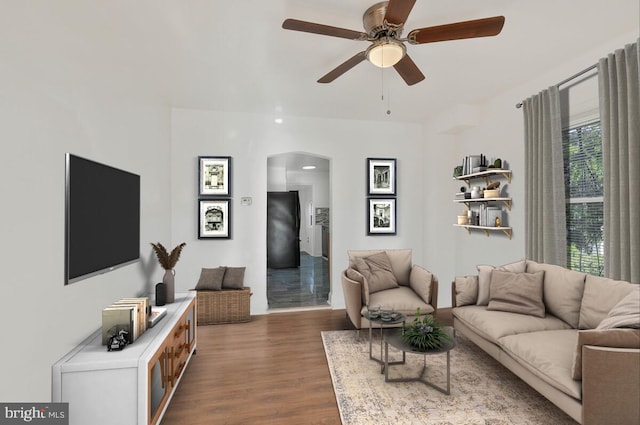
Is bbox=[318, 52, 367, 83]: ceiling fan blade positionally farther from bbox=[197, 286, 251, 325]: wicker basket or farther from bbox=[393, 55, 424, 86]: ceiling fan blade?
bbox=[197, 286, 251, 325]: wicker basket

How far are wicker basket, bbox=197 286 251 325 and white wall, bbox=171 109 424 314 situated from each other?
37 cm

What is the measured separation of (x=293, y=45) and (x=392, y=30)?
98 centimetres

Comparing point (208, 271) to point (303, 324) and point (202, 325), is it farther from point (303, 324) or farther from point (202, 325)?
point (303, 324)

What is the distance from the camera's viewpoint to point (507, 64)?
2.97 meters

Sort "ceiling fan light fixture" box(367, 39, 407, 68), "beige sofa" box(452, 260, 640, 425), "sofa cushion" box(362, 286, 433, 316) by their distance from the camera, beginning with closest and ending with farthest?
"beige sofa" box(452, 260, 640, 425)
"ceiling fan light fixture" box(367, 39, 407, 68)
"sofa cushion" box(362, 286, 433, 316)

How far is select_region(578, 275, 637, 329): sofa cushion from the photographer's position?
218 cm

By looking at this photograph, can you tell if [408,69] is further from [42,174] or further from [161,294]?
[161,294]

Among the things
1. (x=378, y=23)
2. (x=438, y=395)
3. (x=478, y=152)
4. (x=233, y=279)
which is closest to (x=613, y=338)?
(x=438, y=395)

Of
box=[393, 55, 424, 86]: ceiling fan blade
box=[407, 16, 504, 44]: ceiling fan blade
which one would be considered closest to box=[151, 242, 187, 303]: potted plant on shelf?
box=[393, 55, 424, 86]: ceiling fan blade

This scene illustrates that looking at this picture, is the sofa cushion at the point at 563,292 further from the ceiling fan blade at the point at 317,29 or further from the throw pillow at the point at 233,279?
the throw pillow at the point at 233,279

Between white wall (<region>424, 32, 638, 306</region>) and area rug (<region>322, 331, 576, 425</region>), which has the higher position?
white wall (<region>424, 32, 638, 306</region>)

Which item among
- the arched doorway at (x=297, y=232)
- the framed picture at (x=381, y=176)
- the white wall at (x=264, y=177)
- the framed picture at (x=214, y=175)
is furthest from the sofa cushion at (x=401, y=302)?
the framed picture at (x=214, y=175)

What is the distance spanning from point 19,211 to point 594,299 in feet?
12.3

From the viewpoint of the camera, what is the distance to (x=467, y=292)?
314cm
